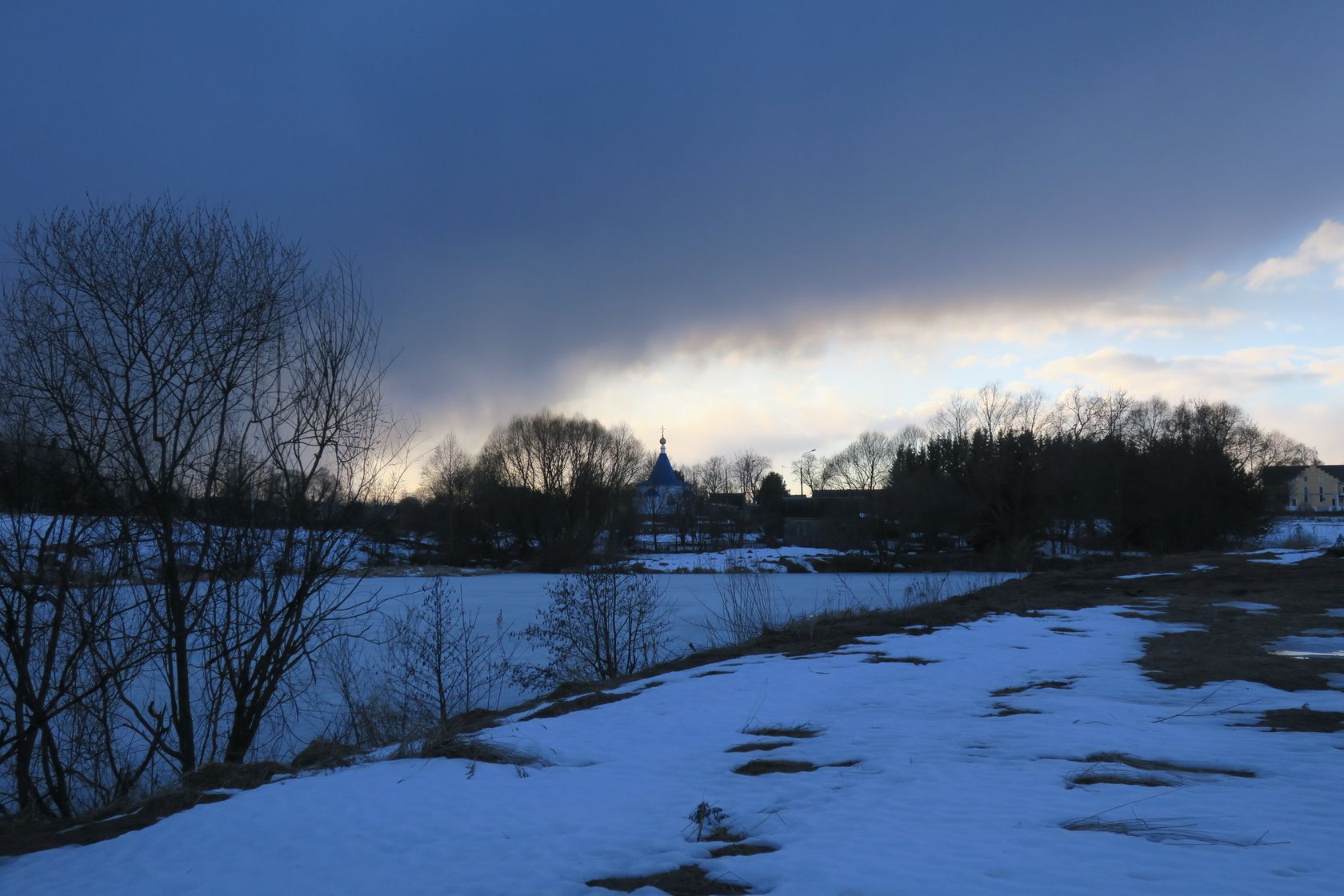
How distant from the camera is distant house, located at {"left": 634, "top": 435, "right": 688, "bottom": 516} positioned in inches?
2719

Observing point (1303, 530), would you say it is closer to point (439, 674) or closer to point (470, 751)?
point (439, 674)

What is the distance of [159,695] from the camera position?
12156 millimetres

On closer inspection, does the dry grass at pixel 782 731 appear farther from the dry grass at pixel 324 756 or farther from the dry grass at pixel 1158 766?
the dry grass at pixel 324 756

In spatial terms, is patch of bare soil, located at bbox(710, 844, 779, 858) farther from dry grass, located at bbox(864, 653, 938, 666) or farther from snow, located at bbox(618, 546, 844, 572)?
snow, located at bbox(618, 546, 844, 572)

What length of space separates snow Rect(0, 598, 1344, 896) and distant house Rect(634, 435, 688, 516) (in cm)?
5575

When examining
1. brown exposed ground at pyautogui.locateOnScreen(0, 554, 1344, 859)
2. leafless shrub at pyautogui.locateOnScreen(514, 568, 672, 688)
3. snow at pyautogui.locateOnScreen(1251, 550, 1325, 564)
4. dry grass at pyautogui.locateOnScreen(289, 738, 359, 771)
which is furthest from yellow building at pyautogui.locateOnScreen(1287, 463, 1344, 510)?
dry grass at pyautogui.locateOnScreen(289, 738, 359, 771)

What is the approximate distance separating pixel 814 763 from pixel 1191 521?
37905 mm

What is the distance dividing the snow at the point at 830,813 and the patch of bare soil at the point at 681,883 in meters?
0.05

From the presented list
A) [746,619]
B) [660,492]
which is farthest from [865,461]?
[746,619]

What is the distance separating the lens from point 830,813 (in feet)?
11.7

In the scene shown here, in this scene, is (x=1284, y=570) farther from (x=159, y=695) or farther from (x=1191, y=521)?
(x=1191, y=521)

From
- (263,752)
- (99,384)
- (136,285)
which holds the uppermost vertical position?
(136,285)

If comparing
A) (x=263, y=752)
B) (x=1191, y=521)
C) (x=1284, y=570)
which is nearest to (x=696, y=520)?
(x=1191, y=521)

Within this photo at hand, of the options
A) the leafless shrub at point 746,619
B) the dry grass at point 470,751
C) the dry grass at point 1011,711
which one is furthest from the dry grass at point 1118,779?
the leafless shrub at point 746,619
